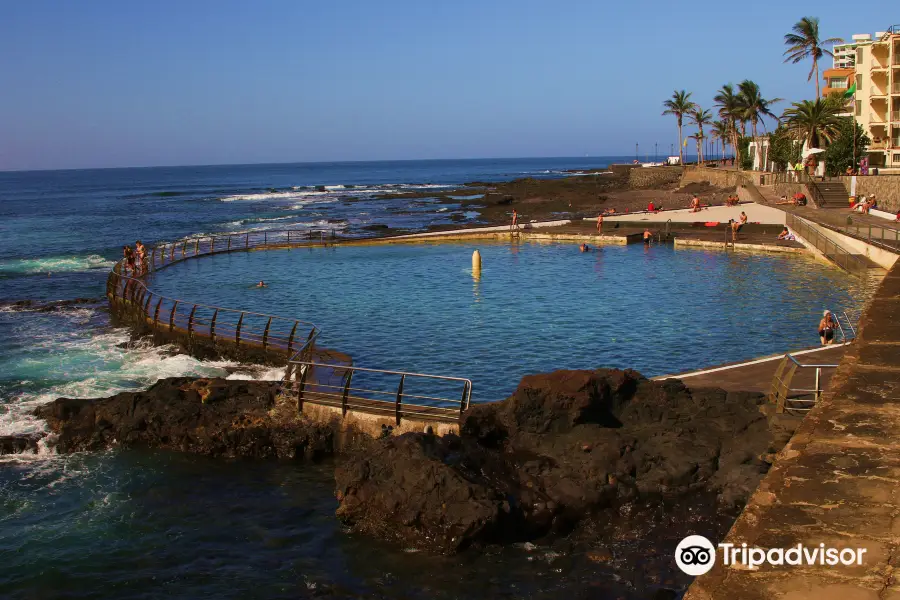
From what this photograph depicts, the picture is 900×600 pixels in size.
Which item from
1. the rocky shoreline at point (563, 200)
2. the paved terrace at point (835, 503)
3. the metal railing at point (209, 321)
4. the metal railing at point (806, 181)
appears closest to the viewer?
the paved terrace at point (835, 503)

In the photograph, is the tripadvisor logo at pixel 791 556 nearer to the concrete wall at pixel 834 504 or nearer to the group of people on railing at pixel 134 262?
the concrete wall at pixel 834 504

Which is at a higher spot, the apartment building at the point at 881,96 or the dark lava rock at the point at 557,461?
the apartment building at the point at 881,96

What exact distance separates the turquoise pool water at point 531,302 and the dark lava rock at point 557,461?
543 centimetres

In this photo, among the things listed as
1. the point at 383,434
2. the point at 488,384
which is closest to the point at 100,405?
the point at 383,434

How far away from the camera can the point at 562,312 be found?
3247cm

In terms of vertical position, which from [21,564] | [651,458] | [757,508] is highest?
[757,508]

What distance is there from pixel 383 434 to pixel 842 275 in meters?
29.0

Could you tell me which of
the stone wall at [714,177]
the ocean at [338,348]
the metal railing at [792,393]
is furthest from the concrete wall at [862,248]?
the stone wall at [714,177]

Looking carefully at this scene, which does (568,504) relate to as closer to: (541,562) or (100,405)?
(541,562)

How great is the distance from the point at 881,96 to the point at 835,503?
7709 cm

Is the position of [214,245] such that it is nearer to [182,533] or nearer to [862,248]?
[862,248]

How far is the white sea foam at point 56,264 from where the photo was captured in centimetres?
5325

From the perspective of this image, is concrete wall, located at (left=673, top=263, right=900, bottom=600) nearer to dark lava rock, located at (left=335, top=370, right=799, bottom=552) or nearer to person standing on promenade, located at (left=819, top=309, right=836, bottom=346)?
dark lava rock, located at (left=335, top=370, right=799, bottom=552)

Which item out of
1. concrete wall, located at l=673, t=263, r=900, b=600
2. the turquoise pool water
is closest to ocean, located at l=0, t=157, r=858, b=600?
the turquoise pool water
